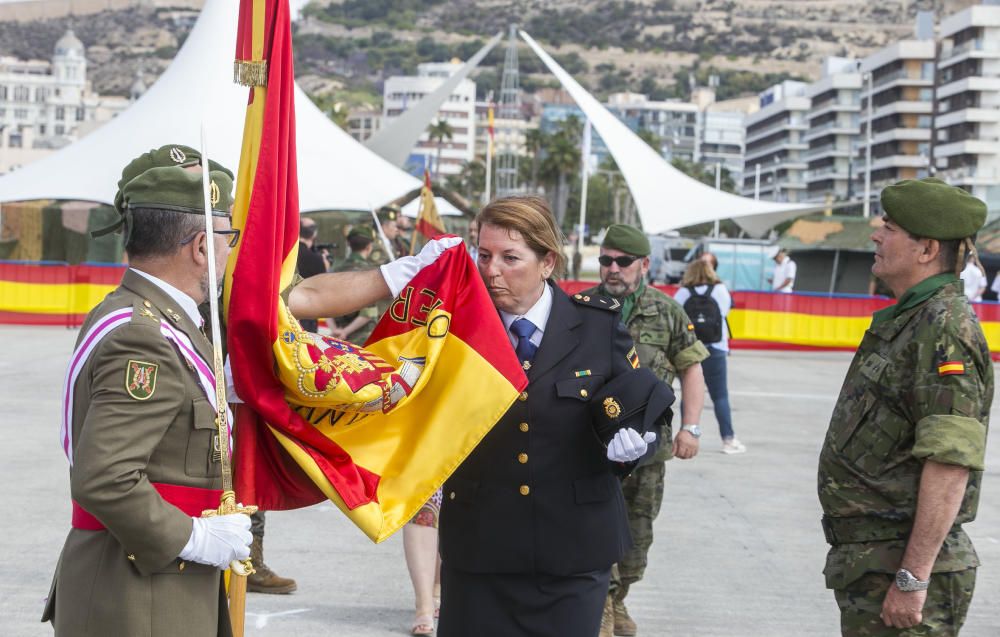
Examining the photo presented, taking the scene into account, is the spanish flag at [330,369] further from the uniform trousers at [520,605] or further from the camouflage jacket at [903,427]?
the camouflage jacket at [903,427]

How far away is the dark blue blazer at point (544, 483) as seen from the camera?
12.2 feet

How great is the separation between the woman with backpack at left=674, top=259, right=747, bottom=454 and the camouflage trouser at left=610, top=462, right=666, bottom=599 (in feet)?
16.6

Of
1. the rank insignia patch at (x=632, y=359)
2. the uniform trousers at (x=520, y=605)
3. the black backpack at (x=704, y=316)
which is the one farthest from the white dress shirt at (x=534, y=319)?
the black backpack at (x=704, y=316)

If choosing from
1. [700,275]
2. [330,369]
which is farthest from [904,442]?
[700,275]

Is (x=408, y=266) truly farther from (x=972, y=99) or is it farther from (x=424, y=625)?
(x=972, y=99)

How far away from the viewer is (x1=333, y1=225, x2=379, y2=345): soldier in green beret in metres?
9.27

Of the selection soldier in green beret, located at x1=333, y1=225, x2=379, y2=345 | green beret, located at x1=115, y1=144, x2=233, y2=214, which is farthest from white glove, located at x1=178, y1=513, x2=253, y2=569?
soldier in green beret, located at x1=333, y1=225, x2=379, y2=345

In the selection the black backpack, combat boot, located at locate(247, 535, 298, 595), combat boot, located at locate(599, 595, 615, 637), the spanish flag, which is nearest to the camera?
the spanish flag

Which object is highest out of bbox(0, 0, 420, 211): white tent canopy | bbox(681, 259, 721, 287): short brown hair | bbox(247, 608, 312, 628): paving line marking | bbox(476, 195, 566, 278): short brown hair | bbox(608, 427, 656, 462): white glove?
bbox(0, 0, 420, 211): white tent canopy

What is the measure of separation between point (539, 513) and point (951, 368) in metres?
1.21

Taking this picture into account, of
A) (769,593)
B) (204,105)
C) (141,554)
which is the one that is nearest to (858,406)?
(141,554)

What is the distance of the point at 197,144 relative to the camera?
15.3 metres

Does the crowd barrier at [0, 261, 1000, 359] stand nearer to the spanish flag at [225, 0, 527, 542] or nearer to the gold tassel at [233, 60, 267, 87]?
the spanish flag at [225, 0, 527, 542]

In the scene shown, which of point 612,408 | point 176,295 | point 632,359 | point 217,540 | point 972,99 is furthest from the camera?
point 972,99
